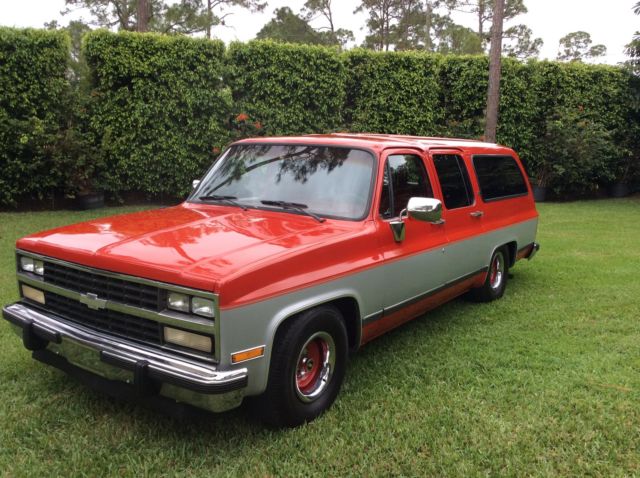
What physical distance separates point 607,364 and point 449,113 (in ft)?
37.3

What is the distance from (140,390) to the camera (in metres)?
2.82

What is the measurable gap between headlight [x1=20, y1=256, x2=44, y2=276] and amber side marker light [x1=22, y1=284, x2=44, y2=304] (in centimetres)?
12

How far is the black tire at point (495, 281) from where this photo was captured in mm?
5887

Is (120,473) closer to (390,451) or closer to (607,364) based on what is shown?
(390,451)

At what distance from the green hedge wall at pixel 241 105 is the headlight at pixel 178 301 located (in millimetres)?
8602

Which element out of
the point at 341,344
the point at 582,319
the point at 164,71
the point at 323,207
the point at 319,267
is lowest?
the point at 582,319

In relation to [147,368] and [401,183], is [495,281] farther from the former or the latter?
[147,368]

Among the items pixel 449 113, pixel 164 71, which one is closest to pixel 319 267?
pixel 164 71

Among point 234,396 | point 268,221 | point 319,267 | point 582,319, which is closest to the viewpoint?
point 234,396

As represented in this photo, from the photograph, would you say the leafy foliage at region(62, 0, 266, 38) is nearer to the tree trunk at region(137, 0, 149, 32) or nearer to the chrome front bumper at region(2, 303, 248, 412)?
the tree trunk at region(137, 0, 149, 32)

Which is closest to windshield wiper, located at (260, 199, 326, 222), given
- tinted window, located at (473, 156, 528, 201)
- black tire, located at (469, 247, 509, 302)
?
tinted window, located at (473, 156, 528, 201)

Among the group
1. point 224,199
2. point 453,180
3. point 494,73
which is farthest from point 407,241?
point 494,73

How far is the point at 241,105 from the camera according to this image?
12078mm

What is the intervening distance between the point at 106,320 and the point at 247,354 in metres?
0.92
